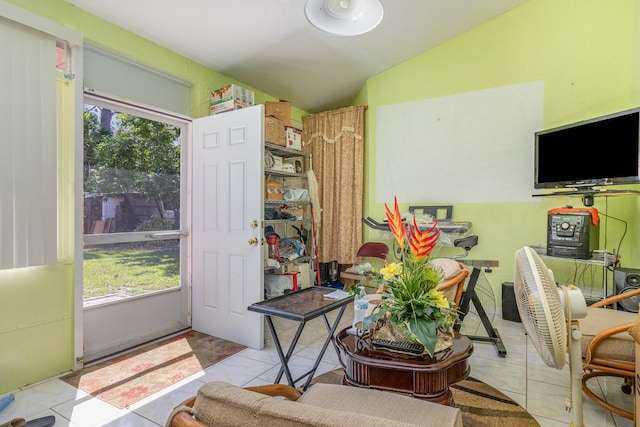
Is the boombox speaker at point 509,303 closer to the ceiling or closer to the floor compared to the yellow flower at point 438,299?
closer to the floor

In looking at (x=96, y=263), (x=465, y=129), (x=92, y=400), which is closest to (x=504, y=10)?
(x=465, y=129)

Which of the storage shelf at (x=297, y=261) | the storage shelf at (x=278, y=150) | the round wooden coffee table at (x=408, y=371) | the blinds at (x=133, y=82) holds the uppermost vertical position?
the blinds at (x=133, y=82)

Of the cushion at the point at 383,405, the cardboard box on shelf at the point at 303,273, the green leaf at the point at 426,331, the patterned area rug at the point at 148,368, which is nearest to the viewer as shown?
the cushion at the point at 383,405

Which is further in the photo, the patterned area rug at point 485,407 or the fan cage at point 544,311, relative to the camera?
the patterned area rug at point 485,407

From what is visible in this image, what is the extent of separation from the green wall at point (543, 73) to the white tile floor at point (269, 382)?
1.19 m

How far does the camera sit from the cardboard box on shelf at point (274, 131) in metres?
3.51

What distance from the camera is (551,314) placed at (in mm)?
1354

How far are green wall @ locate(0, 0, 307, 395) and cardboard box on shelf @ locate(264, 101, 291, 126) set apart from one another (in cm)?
140

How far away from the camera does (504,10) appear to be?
11.4ft

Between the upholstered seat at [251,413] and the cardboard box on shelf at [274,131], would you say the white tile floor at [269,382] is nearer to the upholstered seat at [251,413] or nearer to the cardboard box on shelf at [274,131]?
the upholstered seat at [251,413]

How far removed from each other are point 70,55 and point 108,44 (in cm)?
34

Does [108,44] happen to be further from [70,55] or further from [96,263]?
[96,263]

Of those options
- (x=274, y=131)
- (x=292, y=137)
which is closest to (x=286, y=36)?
(x=274, y=131)

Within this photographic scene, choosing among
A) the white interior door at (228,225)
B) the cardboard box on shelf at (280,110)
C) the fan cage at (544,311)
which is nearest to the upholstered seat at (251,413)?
the fan cage at (544,311)
